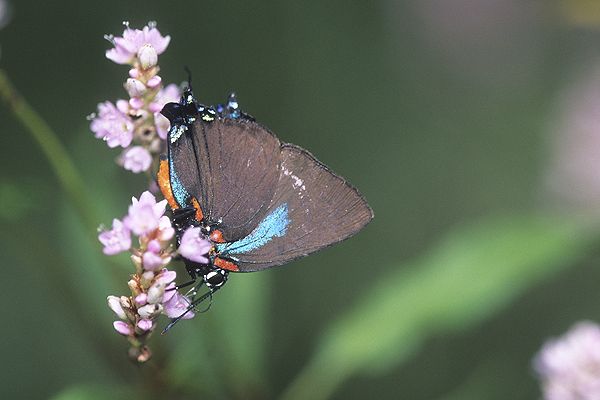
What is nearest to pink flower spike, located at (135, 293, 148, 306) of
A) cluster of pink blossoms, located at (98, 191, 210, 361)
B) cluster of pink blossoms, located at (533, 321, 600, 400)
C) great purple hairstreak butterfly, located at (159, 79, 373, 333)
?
cluster of pink blossoms, located at (98, 191, 210, 361)

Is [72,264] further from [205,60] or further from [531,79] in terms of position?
[531,79]

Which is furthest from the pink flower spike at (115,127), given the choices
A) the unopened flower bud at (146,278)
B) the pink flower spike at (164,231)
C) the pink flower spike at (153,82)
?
the unopened flower bud at (146,278)

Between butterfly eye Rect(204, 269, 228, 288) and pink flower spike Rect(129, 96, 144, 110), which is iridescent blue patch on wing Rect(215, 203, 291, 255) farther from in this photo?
pink flower spike Rect(129, 96, 144, 110)

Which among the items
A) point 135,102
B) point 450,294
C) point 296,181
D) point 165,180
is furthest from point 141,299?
point 450,294

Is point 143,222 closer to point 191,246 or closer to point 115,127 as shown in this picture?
point 191,246

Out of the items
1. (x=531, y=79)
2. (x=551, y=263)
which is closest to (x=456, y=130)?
(x=531, y=79)

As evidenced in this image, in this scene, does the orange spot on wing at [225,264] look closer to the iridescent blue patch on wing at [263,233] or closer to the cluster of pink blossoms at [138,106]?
the iridescent blue patch on wing at [263,233]

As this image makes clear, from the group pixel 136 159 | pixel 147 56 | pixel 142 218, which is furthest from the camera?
pixel 136 159
